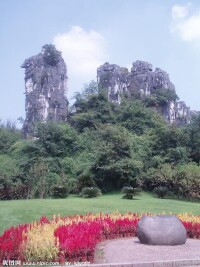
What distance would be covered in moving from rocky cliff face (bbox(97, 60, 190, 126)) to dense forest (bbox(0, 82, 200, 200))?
1090 centimetres

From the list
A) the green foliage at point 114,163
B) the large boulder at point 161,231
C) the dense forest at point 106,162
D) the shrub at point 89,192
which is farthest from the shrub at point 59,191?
the large boulder at point 161,231

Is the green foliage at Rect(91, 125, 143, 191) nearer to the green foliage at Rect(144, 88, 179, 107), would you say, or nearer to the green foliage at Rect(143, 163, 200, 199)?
the green foliage at Rect(143, 163, 200, 199)

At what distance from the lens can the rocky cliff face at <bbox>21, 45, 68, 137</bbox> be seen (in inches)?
1629

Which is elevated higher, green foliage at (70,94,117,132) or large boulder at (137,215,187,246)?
green foliage at (70,94,117,132)

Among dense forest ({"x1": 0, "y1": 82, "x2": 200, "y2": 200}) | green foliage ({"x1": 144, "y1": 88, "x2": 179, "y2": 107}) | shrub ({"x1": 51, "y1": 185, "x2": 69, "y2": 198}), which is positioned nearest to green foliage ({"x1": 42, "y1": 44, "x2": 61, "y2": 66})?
green foliage ({"x1": 144, "y1": 88, "x2": 179, "y2": 107})

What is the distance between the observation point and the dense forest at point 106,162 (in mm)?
22000

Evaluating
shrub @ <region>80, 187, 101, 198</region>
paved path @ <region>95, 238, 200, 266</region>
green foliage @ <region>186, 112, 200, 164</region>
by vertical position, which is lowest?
paved path @ <region>95, 238, 200, 266</region>

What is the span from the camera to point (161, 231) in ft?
27.0

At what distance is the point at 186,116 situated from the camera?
44250mm

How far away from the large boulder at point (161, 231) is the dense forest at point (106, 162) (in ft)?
39.8

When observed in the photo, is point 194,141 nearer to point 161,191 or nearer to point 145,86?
point 161,191

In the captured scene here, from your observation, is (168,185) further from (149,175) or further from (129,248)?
(129,248)

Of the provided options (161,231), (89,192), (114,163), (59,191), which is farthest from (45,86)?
(161,231)

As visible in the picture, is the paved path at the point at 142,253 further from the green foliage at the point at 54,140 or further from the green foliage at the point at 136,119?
→ the green foliage at the point at 136,119
